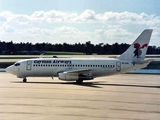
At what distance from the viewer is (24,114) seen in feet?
52.2

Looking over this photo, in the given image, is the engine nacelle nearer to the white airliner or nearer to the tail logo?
the white airliner

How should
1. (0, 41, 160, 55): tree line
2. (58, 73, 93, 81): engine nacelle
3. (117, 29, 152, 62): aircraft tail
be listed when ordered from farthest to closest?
(0, 41, 160, 55): tree line
(117, 29, 152, 62): aircraft tail
(58, 73, 93, 81): engine nacelle

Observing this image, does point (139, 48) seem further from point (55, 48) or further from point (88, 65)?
point (55, 48)

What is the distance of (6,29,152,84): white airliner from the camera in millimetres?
34719

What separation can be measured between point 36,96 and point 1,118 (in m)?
7.74

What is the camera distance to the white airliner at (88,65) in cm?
3472

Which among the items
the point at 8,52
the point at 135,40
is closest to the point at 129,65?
the point at 135,40

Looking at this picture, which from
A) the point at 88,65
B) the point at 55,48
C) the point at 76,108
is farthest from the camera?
the point at 55,48

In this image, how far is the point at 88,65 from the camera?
3591 cm

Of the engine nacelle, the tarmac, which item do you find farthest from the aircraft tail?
the tarmac

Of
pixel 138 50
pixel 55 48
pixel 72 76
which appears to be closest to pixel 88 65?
pixel 72 76

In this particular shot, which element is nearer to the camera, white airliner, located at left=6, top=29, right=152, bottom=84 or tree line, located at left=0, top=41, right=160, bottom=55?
white airliner, located at left=6, top=29, right=152, bottom=84

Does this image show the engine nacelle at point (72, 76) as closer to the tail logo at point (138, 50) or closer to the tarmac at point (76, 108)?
the tail logo at point (138, 50)

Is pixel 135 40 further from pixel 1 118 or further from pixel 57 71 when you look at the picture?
pixel 1 118
